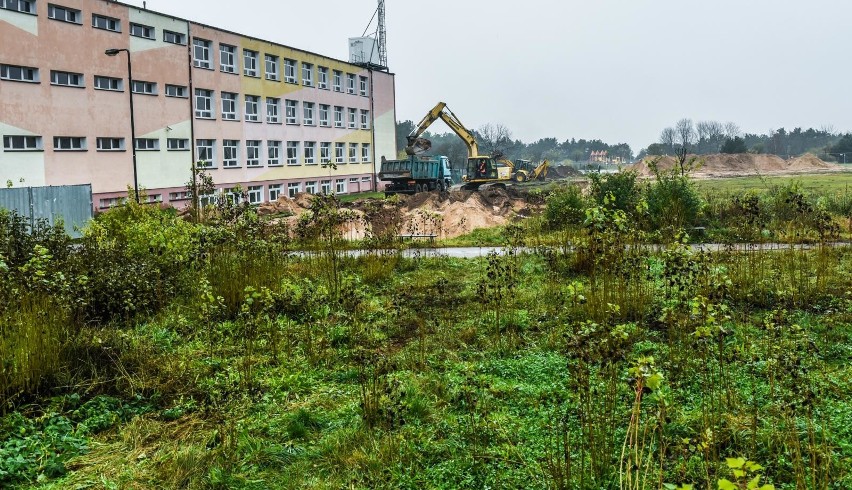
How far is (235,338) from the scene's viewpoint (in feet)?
28.6

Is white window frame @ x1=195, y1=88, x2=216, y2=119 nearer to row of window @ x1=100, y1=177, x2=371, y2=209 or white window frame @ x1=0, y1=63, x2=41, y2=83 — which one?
row of window @ x1=100, y1=177, x2=371, y2=209

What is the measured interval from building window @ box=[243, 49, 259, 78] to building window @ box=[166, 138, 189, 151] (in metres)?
7.48

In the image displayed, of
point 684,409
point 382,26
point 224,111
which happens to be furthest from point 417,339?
point 382,26

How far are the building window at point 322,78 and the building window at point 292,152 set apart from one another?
5.51 metres

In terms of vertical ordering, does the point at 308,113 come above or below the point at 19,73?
above

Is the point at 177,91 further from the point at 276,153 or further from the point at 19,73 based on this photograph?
the point at 276,153

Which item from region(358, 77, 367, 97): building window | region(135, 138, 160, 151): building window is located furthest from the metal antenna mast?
region(135, 138, 160, 151): building window

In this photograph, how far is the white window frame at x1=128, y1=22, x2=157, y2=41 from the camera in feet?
106

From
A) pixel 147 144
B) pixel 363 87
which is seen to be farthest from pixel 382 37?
pixel 147 144

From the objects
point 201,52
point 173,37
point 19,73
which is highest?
point 173,37

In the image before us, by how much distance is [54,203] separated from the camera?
24859mm

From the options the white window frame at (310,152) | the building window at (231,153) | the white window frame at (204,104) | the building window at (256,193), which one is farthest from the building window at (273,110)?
the white window frame at (204,104)

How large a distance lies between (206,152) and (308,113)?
12.2 m

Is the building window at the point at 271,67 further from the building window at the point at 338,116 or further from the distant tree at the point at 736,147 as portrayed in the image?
the distant tree at the point at 736,147
